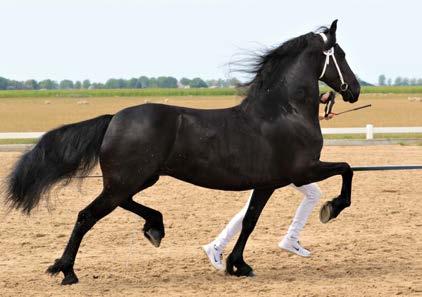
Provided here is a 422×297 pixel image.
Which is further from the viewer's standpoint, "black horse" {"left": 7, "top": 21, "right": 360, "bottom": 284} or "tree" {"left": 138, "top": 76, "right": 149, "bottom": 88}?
"tree" {"left": 138, "top": 76, "right": 149, "bottom": 88}

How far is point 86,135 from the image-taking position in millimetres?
6172

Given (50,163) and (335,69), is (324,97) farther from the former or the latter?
(50,163)

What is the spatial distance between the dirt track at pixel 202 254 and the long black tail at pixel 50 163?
261mm

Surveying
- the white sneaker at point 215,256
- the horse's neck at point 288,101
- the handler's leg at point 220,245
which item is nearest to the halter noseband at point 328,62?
the horse's neck at point 288,101

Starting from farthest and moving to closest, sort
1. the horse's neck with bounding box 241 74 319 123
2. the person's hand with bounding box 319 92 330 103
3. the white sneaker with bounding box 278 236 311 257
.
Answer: the white sneaker with bounding box 278 236 311 257
the person's hand with bounding box 319 92 330 103
the horse's neck with bounding box 241 74 319 123

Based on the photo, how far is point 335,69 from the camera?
6.65 m

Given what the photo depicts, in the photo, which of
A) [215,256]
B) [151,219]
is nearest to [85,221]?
[151,219]

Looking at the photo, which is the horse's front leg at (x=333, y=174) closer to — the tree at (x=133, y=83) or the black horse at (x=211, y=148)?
the black horse at (x=211, y=148)

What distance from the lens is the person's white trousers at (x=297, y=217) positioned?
6.81 m

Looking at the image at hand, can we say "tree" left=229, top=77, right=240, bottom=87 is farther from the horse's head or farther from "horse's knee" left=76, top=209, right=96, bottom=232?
"horse's knee" left=76, top=209, right=96, bottom=232

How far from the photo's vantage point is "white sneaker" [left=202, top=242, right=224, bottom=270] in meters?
6.72

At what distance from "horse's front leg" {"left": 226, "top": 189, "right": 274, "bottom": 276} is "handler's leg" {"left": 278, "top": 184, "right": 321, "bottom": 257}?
55 centimetres

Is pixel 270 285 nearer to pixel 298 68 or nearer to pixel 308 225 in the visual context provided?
pixel 298 68

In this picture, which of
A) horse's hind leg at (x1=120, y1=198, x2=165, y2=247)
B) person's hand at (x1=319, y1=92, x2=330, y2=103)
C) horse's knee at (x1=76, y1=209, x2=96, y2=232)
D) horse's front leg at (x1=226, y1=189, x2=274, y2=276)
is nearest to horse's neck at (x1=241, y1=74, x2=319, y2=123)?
person's hand at (x1=319, y1=92, x2=330, y2=103)
